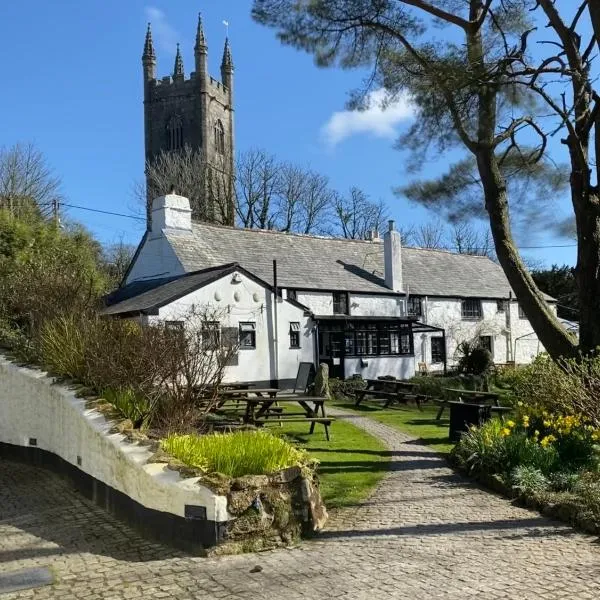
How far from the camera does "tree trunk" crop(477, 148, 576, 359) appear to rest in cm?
1046

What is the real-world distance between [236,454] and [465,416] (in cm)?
636

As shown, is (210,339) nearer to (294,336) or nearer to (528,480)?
(528,480)

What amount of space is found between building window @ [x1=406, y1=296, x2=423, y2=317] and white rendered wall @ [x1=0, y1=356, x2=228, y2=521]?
23.8 metres

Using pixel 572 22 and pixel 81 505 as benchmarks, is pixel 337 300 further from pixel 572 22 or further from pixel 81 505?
pixel 81 505

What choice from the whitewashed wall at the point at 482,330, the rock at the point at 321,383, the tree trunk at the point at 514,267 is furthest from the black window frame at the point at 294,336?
the tree trunk at the point at 514,267

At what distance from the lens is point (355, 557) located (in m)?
5.43

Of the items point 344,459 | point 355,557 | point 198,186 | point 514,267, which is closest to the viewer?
point 355,557

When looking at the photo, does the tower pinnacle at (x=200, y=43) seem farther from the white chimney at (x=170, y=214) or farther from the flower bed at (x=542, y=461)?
the flower bed at (x=542, y=461)

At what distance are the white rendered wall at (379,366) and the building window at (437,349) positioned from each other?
321cm

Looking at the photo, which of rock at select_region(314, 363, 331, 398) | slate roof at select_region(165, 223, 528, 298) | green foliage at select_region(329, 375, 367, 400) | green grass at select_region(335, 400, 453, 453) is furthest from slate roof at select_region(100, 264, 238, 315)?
rock at select_region(314, 363, 331, 398)

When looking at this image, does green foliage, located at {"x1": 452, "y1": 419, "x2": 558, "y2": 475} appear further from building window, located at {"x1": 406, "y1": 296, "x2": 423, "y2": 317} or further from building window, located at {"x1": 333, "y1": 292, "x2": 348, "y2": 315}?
building window, located at {"x1": 406, "y1": 296, "x2": 423, "y2": 317}

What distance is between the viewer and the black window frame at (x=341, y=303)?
28359mm

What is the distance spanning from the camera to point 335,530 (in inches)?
248

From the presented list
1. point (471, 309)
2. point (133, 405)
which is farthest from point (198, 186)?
point (133, 405)
